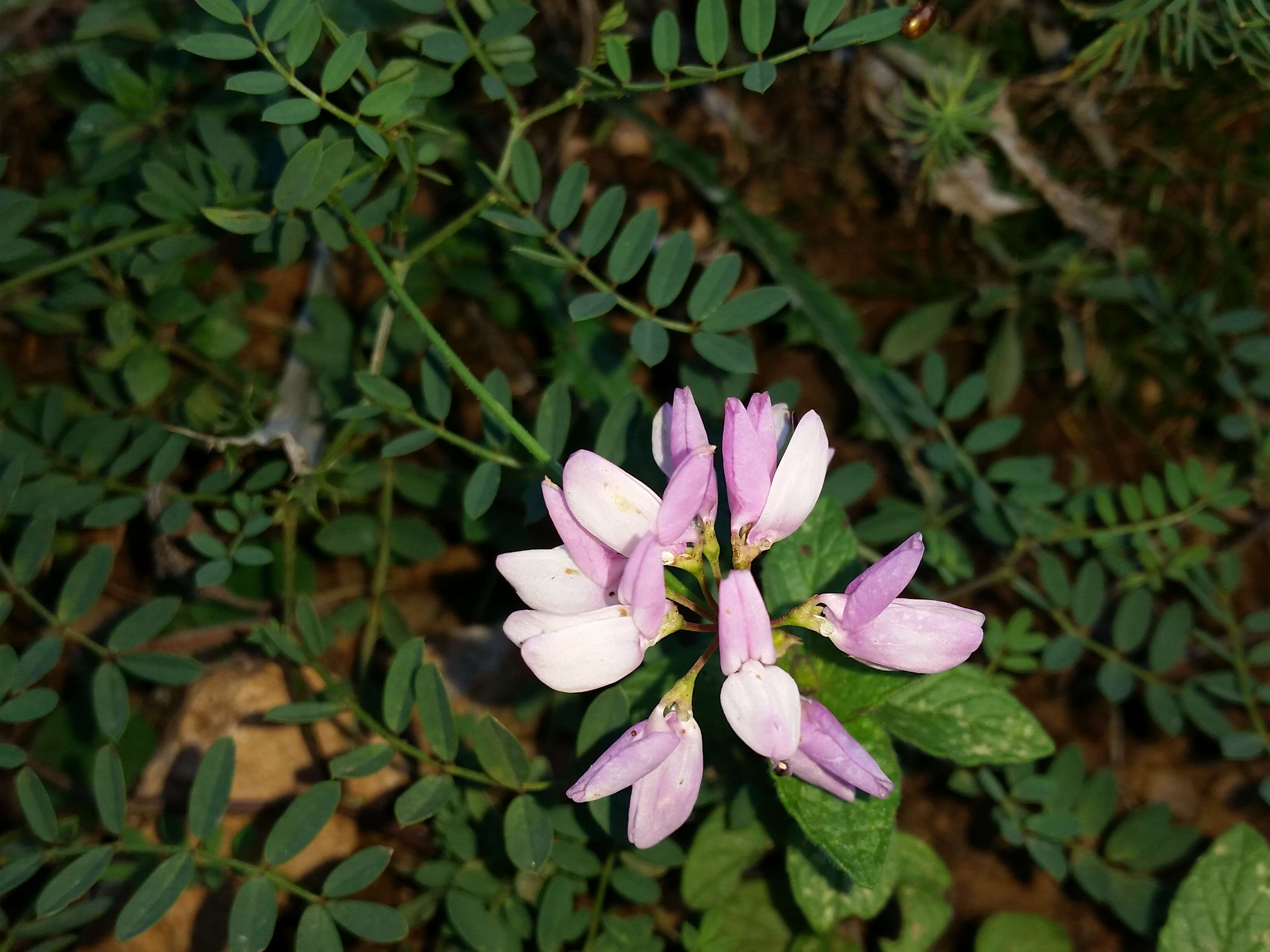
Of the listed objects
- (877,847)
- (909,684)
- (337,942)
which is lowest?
(337,942)

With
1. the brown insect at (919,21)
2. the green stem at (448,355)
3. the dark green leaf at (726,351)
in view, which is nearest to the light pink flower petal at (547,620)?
the green stem at (448,355)

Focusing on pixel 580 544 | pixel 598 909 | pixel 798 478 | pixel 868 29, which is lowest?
pixel 598 909

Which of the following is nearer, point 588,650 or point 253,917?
point 588,650

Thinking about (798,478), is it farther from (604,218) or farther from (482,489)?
(604,218)

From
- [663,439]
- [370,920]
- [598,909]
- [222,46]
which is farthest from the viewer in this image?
[598,909]

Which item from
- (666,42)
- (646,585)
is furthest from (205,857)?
(666,42)

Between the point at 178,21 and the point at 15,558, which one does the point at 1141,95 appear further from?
the point at 15,558

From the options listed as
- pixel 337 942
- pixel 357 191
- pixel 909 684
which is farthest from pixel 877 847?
pixel 357 191
